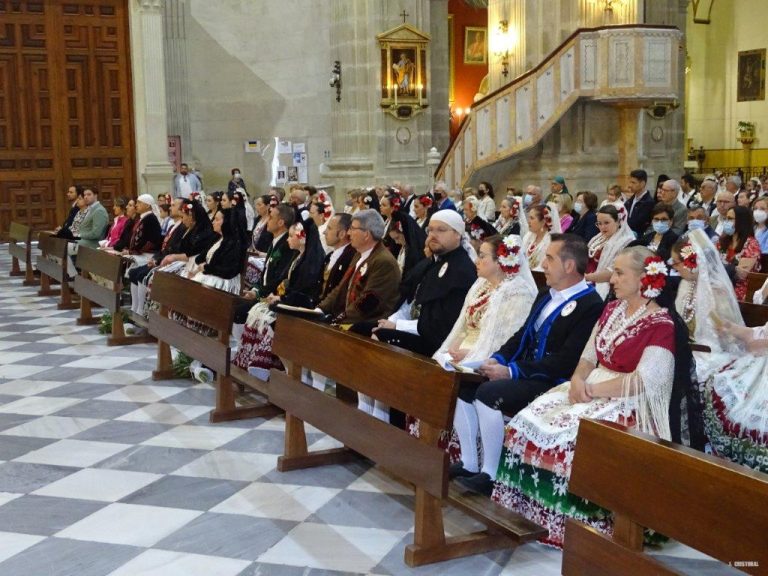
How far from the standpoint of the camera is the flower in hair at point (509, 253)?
5.12 metres

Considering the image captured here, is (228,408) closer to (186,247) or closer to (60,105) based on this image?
(186,247)

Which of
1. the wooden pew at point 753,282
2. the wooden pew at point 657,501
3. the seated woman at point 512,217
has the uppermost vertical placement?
the seated woman at point 512,217

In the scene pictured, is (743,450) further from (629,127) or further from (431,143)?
(431,143)

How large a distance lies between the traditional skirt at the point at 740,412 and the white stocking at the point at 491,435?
3.61ft

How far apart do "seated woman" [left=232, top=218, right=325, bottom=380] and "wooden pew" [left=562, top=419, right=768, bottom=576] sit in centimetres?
376

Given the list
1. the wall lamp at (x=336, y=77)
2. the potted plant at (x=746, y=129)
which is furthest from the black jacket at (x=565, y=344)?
the potted plant at (x=746, y=129)

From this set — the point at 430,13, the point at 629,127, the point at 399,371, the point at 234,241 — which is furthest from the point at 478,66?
the point at 399,371

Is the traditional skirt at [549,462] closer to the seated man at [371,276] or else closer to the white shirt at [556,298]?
the white shirt at [556,298]

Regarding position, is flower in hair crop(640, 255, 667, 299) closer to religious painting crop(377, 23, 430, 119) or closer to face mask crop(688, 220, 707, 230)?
face mask crop(688, 220, 707, 230)

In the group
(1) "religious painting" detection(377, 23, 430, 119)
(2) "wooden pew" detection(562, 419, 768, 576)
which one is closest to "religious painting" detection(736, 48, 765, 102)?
(1) "religious painting" detection(377, 23, 430, 119)

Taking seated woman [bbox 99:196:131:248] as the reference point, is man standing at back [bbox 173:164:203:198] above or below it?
above

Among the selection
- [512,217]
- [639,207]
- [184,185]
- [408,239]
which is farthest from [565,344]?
[184,185]

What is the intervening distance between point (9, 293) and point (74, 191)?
1655 mm

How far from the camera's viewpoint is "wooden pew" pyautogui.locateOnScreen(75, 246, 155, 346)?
350 inches
